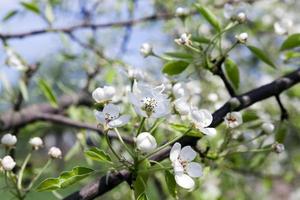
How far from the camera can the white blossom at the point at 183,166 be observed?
692 mm

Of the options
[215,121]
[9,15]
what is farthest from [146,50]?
[9,15]

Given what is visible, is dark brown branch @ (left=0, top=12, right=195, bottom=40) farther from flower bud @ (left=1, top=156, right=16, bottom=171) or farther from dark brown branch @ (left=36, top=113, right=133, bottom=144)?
flower bud @ (left=1, top=156, right=16, bottom=171)

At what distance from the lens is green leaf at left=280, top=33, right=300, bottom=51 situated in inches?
39.5

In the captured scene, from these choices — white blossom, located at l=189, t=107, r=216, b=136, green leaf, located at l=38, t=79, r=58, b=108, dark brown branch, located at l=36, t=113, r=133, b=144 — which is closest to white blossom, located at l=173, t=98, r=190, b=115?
white blossom, located at l=189, t=107, r=216, b=136

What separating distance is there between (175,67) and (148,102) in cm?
24

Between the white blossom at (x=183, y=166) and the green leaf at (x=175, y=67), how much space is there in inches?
10.1

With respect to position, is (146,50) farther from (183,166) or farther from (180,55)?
(183,166)

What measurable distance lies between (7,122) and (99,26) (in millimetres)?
434

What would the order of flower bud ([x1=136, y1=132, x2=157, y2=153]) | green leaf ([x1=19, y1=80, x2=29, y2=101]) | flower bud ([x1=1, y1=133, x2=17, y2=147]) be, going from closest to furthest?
1. flower bud ([x1=136, y1=132, x2=157, y2=153])
2. flower bud ([x1=1, y1=133, x2=17, y2=147])
3. green leaf ([x1=19, y1=80, x2=29, y2=101])

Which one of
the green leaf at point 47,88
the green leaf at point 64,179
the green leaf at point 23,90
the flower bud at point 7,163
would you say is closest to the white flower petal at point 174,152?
the green leaf at point 64,179

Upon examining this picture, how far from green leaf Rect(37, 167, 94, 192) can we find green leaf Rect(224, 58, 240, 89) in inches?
14.8

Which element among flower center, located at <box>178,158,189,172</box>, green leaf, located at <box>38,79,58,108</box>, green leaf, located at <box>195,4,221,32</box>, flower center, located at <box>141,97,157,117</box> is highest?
green leaf, located at <box>38,79,58,108</box>

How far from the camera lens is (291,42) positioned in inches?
39.8

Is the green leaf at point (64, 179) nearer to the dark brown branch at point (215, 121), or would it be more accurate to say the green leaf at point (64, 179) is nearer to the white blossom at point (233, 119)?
the dark brown branch at point (215, 121)
